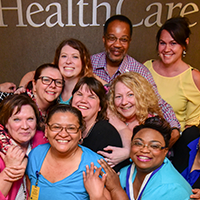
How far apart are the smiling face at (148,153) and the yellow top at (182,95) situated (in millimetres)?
1208

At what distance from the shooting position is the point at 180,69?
2.93m

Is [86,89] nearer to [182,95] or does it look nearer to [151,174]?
[151,174]

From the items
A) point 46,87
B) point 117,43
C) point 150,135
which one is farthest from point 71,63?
point 150,135

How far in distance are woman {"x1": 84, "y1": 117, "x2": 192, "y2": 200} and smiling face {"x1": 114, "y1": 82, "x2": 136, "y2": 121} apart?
47 centimetres

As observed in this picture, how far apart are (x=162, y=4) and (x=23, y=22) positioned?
230 centimetres

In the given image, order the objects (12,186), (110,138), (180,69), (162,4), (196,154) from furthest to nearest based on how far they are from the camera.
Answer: (162,4) → (180,69) → (196,154) → (110,138) → (12,186)

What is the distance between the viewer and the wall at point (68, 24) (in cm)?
403

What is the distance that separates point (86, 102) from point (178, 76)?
1261mm

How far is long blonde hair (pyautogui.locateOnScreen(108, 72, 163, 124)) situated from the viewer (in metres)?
2.37

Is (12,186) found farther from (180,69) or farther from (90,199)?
(180,69)

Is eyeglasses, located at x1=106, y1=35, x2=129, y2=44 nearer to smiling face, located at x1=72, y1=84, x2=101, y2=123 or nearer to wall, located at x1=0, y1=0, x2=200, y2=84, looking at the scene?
smiling face, located at x1=72, y1=84, x2=101, y2=123

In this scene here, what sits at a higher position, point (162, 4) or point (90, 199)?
point (162, 4)

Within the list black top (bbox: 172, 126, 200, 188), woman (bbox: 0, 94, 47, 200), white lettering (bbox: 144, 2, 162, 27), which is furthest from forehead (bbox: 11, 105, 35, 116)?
white lettering (bbox: 144, 2, 162, 27)

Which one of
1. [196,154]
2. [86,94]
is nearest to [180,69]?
[196,154]
